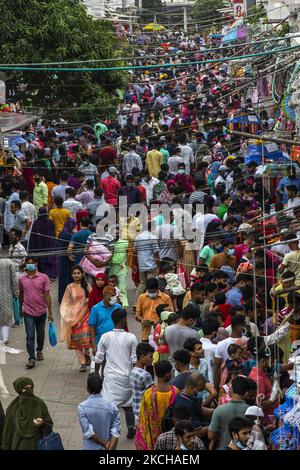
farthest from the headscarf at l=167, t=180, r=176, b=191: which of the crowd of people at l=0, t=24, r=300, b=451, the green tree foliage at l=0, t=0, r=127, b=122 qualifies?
the green tree foliage at l=0, t=0, r=127, b=122

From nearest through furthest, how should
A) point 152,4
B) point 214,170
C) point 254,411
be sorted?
1. point 254,411
2. point 214,170
3. point 152,4

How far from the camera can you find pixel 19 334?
16.7m

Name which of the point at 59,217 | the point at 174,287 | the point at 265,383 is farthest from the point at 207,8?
the point at 265,383

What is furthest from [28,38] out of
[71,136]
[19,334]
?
[19,334]

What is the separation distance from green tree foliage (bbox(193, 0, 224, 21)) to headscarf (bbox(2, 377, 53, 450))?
189ft

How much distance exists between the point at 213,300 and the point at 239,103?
62.4 ft

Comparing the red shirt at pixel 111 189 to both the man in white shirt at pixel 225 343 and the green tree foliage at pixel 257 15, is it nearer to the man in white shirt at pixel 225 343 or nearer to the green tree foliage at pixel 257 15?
the man in white shirt at pixel 225 343

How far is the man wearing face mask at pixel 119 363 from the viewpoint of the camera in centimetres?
1271

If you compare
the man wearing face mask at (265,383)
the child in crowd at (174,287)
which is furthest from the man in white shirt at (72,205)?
the man wearing face mask at (265,383)

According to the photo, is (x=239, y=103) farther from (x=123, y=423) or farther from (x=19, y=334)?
(x=123, y=423)

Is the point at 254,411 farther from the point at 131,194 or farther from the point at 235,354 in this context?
the point at 131,194

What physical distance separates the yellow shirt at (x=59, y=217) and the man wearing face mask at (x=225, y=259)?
3.68m

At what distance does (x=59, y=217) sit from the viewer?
756 inches

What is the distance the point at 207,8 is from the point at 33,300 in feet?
186
